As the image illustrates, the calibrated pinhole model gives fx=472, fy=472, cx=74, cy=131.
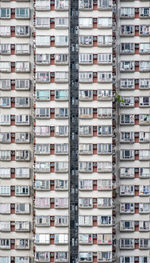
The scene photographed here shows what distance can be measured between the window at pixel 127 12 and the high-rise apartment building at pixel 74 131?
0.13 metres

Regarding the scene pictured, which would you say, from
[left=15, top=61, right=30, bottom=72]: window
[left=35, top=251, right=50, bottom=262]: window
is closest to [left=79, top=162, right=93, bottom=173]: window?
[left=35, top=251, right=50, bottom=262]: window

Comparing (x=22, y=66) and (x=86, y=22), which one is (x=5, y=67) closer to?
(x=22, y=66)

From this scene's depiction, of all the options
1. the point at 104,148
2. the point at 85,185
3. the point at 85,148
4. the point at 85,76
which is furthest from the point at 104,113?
the point at 85,185

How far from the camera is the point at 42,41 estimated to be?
5791cm

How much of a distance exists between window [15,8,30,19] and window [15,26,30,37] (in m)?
1.24

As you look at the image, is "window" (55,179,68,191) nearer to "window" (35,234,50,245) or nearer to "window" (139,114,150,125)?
"window" (35,234,50,245)

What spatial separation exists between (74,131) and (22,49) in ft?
39.9

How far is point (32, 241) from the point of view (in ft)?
193

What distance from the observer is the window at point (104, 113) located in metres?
57.7

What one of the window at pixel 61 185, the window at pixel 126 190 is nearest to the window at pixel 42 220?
the window at pixel 61 185

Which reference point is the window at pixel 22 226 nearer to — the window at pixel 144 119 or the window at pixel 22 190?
the window at pixel 22 190

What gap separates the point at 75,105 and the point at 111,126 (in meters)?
5.26

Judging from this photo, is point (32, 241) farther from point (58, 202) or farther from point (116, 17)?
point (116, 17)

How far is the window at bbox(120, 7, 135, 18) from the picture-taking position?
59.4 m
